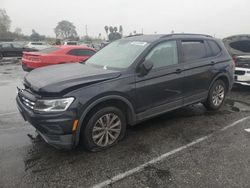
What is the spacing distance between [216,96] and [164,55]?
204 cm

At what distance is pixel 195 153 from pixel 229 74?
2.86 m

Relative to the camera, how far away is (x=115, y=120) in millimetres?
3898

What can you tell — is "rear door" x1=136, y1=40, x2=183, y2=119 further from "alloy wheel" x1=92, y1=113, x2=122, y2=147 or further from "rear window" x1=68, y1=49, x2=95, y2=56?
"rear window" x1=68, y1=49, x2=95, y2=56

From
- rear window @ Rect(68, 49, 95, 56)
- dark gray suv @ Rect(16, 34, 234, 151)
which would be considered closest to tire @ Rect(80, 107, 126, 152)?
dark gray suv @ Rect(16, 34, 234, 151)

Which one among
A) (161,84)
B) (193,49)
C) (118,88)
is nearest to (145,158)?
(118,88)

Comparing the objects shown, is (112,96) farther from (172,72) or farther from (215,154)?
(215,154)

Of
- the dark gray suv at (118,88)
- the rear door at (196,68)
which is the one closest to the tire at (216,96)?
the dark gray suv at (118,88)

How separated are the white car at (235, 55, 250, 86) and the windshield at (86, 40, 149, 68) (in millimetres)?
4323

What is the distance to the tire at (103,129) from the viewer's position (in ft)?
11.8

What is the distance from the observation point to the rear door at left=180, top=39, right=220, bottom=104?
4.81 m

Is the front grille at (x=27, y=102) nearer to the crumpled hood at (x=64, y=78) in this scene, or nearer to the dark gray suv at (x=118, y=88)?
the dark gray suv at (x=118, y=88)

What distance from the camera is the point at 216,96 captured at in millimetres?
5727

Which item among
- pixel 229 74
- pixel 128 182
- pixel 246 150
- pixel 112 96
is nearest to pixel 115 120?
pixel 112 96

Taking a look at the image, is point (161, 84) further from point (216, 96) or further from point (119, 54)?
point (216, 96)
